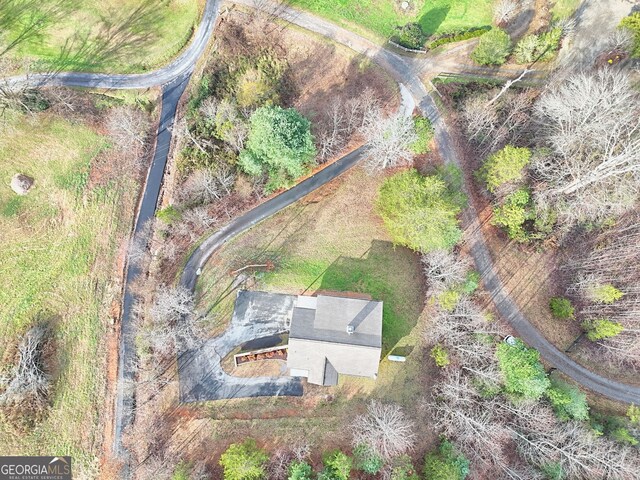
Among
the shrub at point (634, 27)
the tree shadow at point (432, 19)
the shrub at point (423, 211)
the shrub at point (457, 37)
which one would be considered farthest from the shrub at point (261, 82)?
the shrub at point (634, 27)

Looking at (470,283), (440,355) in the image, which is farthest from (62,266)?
(470,283)

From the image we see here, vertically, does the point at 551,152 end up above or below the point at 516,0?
below

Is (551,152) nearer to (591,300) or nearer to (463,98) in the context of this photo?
(463,98)

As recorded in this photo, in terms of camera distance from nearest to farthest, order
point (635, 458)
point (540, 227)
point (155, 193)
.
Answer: point (635, 458) < point (540, 227) < point (155, 193)

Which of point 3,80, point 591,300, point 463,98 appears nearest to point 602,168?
point 591,300

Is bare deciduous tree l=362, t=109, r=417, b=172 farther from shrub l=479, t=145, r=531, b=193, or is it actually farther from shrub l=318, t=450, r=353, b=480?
shrub l=318, t=450, r=353, b=480

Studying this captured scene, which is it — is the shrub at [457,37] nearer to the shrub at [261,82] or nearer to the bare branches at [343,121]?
the bare branches at [343,121]
